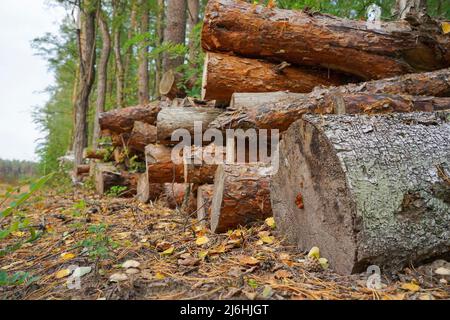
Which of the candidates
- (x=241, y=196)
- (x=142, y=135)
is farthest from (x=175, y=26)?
(x=241, y=196)

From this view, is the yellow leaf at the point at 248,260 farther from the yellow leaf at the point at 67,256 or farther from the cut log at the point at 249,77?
the cut log at the point at 249,77

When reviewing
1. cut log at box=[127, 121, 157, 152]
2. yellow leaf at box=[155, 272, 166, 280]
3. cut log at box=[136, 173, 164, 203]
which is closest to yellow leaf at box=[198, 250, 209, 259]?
yellow leaf at box=[155, 272, 166, 280]

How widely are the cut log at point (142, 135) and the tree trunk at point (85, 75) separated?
3.57 meters

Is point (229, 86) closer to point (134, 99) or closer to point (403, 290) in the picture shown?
point (403, 290)

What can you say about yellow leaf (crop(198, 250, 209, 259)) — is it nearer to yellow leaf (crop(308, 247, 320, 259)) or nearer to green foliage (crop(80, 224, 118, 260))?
green foliage (crop(80, 224, 118, 260))

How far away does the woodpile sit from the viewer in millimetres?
1776

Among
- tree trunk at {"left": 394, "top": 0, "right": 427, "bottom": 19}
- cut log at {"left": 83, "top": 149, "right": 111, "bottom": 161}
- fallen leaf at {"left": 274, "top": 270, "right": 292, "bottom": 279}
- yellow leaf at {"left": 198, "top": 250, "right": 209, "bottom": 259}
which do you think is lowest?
yellow leaf at {"left": 198, "top": 250, "right": 209, "bottom": 259}

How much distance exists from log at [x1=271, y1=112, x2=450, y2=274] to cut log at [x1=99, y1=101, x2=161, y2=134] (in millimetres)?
3643

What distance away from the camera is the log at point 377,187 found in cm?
173

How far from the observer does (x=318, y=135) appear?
6.35ft

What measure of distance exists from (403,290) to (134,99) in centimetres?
1454

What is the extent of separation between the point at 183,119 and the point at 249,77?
875mm

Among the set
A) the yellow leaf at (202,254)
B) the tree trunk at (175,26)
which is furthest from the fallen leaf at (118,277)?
the tree trunk at (175,26)

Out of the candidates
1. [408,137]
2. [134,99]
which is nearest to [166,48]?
[408,137]
